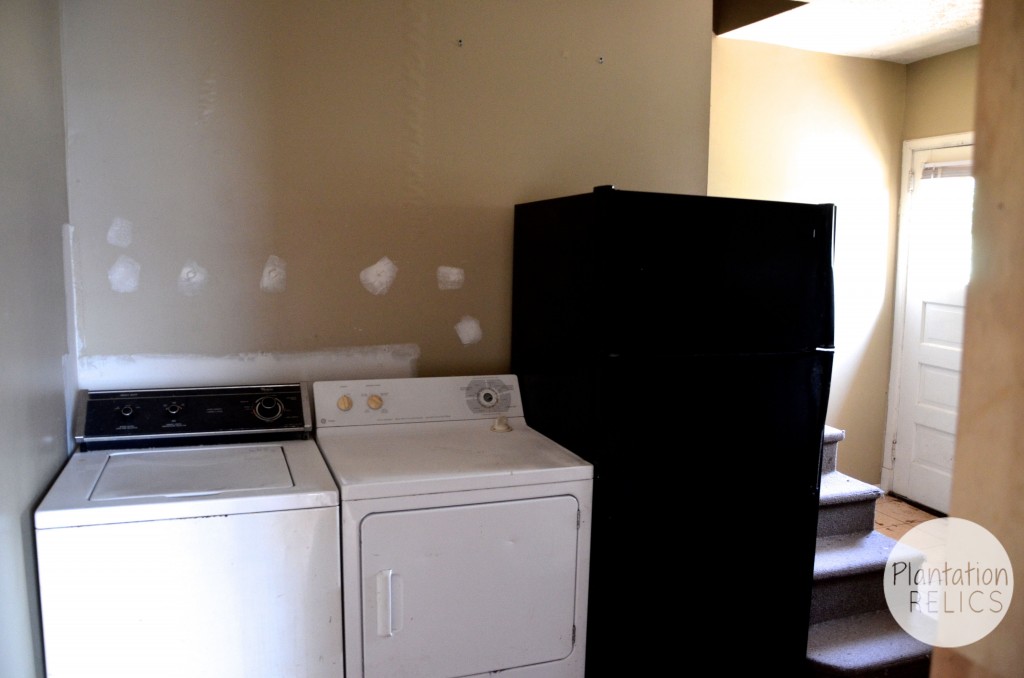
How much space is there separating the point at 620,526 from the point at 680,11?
1.84m

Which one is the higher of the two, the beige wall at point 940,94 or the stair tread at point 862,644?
the beige wall at point 940,94

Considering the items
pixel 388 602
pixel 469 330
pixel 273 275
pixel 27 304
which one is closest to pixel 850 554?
pixel 469 330

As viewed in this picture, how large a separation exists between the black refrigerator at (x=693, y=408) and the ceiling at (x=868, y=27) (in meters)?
1.79

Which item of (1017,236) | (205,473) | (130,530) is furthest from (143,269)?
(1017,236)

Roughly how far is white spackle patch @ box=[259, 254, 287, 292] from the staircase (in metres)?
2.17

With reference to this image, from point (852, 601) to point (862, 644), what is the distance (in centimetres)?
24

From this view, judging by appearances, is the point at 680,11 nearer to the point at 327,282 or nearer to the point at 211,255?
the point at 327,282

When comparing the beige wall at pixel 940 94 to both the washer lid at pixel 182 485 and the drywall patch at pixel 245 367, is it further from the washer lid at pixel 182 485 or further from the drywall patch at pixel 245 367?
the washer lid at pixel 182 485

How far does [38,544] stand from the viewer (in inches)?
62.1

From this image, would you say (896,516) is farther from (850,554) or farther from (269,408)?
(269,408)

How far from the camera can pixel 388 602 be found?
1.81 metres

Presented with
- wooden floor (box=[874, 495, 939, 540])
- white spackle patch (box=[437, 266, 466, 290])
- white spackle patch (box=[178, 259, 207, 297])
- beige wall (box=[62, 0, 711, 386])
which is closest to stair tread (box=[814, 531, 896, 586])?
wooden floor (box=[874, 495, 939, 540])

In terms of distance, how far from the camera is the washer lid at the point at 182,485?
1.63m

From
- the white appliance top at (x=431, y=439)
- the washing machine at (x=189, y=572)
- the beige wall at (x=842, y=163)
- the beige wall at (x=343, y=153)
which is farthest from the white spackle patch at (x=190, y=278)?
the beige wall at (x=842, y=163)
